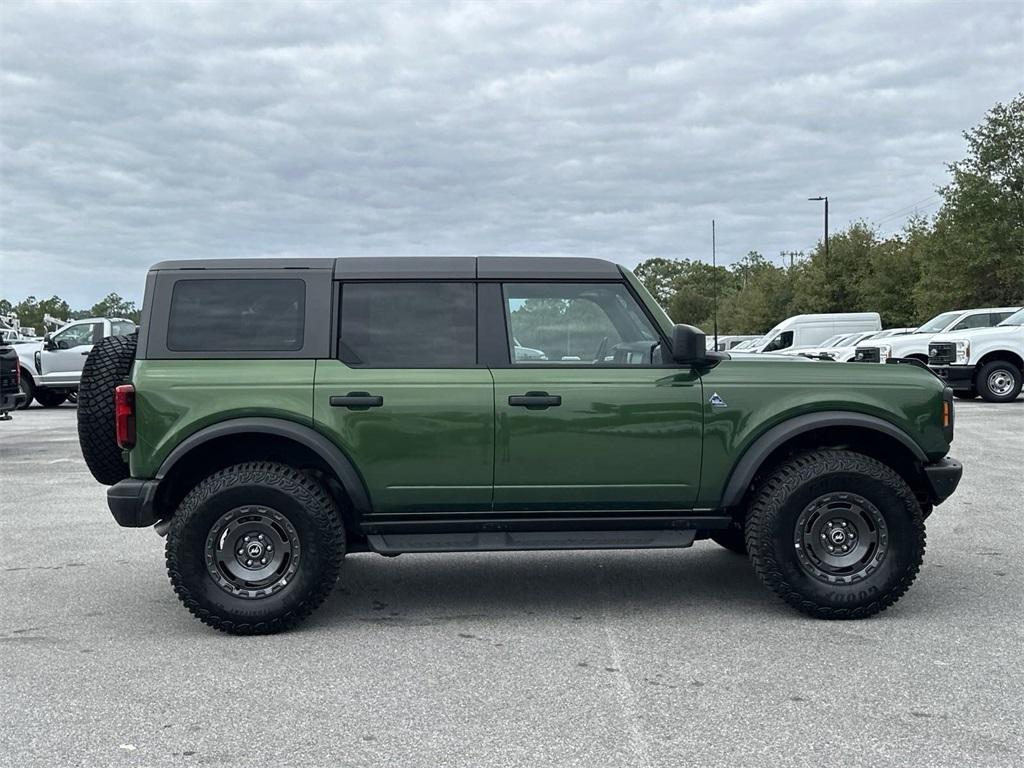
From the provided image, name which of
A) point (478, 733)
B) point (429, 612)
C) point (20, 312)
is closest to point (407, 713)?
point (478, 733)

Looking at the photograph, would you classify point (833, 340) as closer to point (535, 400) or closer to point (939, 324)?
point (939, 324)

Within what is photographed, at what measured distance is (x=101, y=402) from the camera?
5207 mm

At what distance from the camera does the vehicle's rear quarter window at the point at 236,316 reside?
5.07 meters

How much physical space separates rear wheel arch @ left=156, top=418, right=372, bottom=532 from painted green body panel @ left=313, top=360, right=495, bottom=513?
71 mm

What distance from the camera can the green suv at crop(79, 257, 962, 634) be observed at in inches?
193

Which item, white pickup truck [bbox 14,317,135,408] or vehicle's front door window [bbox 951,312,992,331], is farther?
vehicle's front door window [bbox 951,312,992,331]

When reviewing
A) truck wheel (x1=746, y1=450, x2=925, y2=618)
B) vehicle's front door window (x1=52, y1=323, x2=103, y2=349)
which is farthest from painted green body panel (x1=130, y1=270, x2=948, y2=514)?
vehicle's front door window (x1=52, y1=323, x2=103, y2=349)

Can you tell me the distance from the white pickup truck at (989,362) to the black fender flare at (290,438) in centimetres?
1641

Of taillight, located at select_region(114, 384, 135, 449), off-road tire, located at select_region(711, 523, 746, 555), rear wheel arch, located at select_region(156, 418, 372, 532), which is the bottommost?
off-road tire, located at select_region(711, 523, 746, 555)

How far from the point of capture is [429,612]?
5293mm

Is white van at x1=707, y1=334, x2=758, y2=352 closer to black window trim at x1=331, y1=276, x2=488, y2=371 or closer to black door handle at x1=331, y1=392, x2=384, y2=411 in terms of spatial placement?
black window trim at x1=331, y1=276, x2=488, y2=371

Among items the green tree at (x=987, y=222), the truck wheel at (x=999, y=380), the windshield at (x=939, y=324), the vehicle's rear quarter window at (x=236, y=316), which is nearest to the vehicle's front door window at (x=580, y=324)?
the vehicle's rear quarter window at (x=236, y=316)

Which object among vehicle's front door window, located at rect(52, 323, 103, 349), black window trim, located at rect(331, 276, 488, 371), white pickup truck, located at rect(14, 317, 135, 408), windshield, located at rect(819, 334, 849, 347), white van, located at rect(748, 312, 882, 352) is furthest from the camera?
white van, located at rect(748, 312, 882, 352)

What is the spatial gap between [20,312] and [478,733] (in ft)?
540
